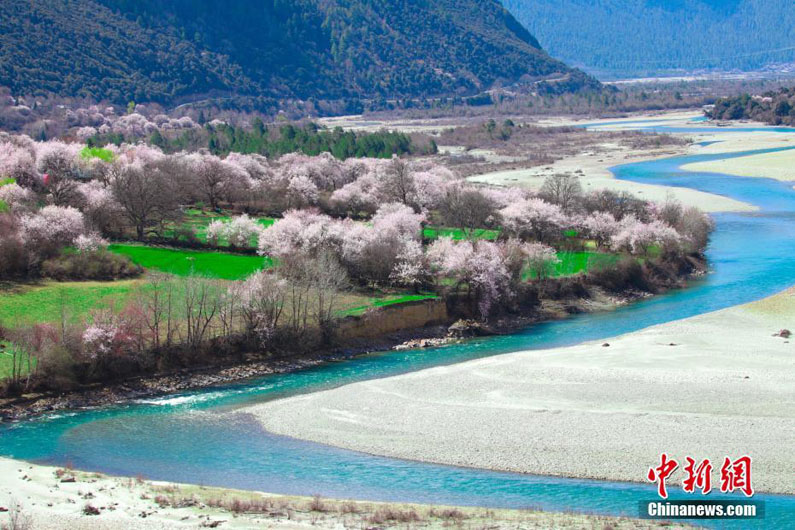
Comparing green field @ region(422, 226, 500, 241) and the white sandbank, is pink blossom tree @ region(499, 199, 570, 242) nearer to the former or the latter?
green field @ region(422, 226, 500, 241)

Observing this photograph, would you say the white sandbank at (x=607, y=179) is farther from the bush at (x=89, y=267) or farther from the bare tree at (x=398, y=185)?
the bush at (x=89, y=267)

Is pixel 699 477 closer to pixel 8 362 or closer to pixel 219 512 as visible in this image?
pixel 219 512

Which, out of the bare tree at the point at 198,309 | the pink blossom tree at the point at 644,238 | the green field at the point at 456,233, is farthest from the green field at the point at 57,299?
the pink blossom tree at the point at 644,238

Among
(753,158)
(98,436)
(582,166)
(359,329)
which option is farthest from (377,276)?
(753,158)

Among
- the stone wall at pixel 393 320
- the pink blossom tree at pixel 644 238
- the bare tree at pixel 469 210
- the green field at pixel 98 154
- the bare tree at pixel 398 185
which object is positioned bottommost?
the stone wall at pixel 393 320

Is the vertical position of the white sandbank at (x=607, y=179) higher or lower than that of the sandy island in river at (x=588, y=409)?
higher

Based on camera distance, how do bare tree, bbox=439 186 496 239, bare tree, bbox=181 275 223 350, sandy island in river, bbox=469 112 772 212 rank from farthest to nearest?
sandy island in river, bbox=469 112 772 212 → bare tree, bbox=439 186 496 239 → bare tree, bbox=181 275 223 350

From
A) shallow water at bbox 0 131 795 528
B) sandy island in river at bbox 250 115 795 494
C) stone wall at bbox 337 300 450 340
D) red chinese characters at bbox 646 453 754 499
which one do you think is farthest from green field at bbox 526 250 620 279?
red chinese characters at bbox 646 453 754 499
